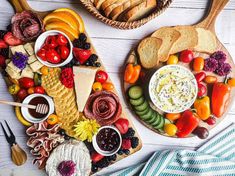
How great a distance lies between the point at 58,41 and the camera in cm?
158

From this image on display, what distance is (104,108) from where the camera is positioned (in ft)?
5.29

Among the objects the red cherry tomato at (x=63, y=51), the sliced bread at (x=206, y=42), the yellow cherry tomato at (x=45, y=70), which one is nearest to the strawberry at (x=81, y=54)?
the red cherry tomato at (x=63, y=51)

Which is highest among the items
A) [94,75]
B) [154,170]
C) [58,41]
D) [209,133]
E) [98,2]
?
[98,2]

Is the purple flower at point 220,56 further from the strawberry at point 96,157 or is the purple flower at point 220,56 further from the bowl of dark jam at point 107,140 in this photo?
the strawberry at point 96,157

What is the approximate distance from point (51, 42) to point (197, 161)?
2.80 feet

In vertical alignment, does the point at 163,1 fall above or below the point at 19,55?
above

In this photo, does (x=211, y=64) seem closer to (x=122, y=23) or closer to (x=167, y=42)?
(x=167, y=42)

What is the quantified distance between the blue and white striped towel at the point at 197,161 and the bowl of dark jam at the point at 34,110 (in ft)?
1.39

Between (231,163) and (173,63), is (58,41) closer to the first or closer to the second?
(173,63)

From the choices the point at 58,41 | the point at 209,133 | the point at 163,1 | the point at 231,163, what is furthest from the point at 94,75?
the point at 231,163

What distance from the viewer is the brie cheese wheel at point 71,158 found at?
1.58 meters

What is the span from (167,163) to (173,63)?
462 millimetres

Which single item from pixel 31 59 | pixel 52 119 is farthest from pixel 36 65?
pixel 52 119

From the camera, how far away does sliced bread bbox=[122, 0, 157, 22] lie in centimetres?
151
